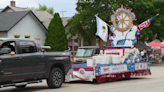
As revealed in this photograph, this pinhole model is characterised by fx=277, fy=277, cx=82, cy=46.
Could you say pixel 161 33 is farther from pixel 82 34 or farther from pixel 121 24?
pixel 121 24

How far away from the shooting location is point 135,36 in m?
18.0

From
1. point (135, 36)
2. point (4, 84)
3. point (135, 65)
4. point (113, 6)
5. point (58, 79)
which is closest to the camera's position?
point (4, 84)

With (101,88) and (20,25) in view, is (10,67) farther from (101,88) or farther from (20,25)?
(20,25)

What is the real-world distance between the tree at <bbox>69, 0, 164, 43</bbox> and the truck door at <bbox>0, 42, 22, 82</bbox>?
23.6 m

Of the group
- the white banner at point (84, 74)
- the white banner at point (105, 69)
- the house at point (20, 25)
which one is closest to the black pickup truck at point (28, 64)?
the white banner at point (84, 74)

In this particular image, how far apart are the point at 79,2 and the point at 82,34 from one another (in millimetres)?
4695

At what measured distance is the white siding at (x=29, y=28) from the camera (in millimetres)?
32731

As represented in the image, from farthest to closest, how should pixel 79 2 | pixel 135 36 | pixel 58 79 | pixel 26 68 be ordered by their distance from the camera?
pixel 79 2 → pixel 135 36 → pixel 58 79 → pixel 26 68

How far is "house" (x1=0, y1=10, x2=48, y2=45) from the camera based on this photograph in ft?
104

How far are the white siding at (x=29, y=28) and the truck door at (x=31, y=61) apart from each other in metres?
21.9

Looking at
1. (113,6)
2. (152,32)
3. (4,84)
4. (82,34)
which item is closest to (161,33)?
(152,32)

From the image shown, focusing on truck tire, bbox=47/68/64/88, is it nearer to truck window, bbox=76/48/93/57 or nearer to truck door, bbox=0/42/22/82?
truck door, bbox=0/42/22/82

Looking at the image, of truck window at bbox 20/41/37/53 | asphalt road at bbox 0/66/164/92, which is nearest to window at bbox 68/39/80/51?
asphalt road at bbox 0/66/164/92

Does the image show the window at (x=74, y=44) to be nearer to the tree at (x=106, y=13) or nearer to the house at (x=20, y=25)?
the tree at (x=106, y=13)
